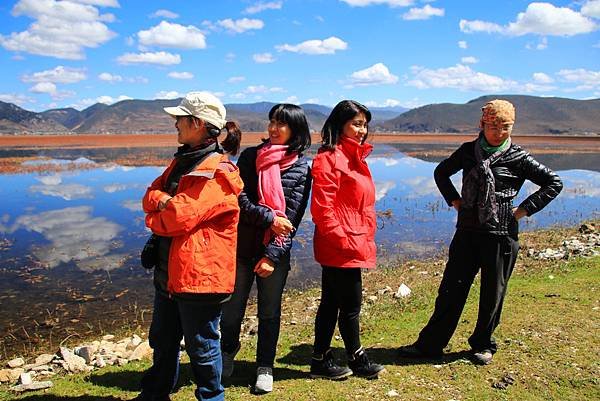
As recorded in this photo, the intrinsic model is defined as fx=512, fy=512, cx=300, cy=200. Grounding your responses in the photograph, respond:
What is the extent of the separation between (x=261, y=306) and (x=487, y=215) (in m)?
2.30

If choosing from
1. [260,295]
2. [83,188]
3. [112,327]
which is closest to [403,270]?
[112,327]

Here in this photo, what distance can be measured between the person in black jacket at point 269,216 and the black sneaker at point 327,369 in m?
0.48

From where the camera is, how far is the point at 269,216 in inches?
167

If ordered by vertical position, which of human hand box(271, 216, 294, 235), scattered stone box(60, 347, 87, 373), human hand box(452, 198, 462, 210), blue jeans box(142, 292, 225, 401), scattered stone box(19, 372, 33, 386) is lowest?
scattered stone box(60, 347, 87, 373)

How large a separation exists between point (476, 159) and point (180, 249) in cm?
Answer: 301

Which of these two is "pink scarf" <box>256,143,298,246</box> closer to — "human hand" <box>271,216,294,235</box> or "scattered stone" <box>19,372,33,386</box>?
"human hand" <box>271,216,294,235</box>

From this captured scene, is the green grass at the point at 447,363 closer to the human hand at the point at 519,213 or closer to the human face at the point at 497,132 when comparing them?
the human hand at the point at 519,213

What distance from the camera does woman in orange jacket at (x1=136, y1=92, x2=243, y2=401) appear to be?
3639mm

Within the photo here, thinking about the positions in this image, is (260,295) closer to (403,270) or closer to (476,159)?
(476,159)

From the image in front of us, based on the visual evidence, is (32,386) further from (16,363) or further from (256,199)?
(256,199)

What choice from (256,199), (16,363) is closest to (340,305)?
(256,199)

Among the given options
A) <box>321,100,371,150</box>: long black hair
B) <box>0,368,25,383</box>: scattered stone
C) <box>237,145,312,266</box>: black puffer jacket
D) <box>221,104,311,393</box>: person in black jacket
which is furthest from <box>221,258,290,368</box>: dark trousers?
<box>0,368,25,383</box>: scattered stone

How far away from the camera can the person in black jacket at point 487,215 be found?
4.88 m

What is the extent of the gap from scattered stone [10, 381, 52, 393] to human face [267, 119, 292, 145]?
3209mm
